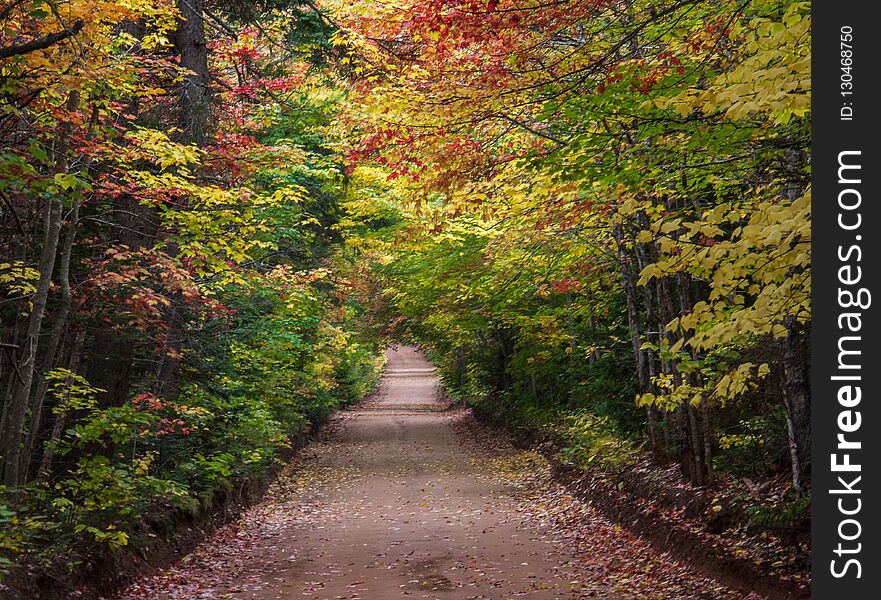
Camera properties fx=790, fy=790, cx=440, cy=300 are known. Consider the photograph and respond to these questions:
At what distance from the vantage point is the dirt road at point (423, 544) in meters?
9.33

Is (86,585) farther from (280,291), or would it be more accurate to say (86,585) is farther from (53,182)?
(280,291)

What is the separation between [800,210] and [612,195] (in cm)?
651

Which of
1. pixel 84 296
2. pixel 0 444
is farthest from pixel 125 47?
pixel 0 444

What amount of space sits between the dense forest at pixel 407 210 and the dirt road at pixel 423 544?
107 centimetres

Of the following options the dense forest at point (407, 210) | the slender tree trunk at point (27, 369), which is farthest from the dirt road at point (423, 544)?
the slender tree trunk at point (27, 369)

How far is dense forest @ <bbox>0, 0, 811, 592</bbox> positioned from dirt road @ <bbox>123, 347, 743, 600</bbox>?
42.2 inches

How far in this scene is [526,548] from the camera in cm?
1158

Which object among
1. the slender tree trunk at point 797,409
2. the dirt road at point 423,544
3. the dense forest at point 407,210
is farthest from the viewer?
the dirt road at point 423,544

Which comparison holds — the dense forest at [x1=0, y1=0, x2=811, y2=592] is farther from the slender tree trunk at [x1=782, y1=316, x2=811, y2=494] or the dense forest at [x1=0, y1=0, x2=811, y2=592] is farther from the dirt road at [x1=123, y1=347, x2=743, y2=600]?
the dirt road at [x1=123, y1=347, x2=743, y2=600]

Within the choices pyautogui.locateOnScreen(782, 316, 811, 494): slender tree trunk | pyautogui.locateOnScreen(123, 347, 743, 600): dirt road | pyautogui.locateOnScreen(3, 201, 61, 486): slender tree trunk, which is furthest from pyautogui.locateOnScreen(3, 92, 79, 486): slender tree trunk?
pyautogui.locateOnScreen(782, 316, 811, 494): slender tree trunk

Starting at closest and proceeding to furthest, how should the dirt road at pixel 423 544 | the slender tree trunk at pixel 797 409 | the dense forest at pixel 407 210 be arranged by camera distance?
the dense forest at pixel 407 210
the slender tree trunk at pixel 797 409
the dirt road at pixel 423 544

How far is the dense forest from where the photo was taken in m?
6.45

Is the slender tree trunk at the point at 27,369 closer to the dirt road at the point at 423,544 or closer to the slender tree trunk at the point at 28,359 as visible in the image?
the slender tree trunk at the point at 28,359

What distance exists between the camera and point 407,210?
833 inches
